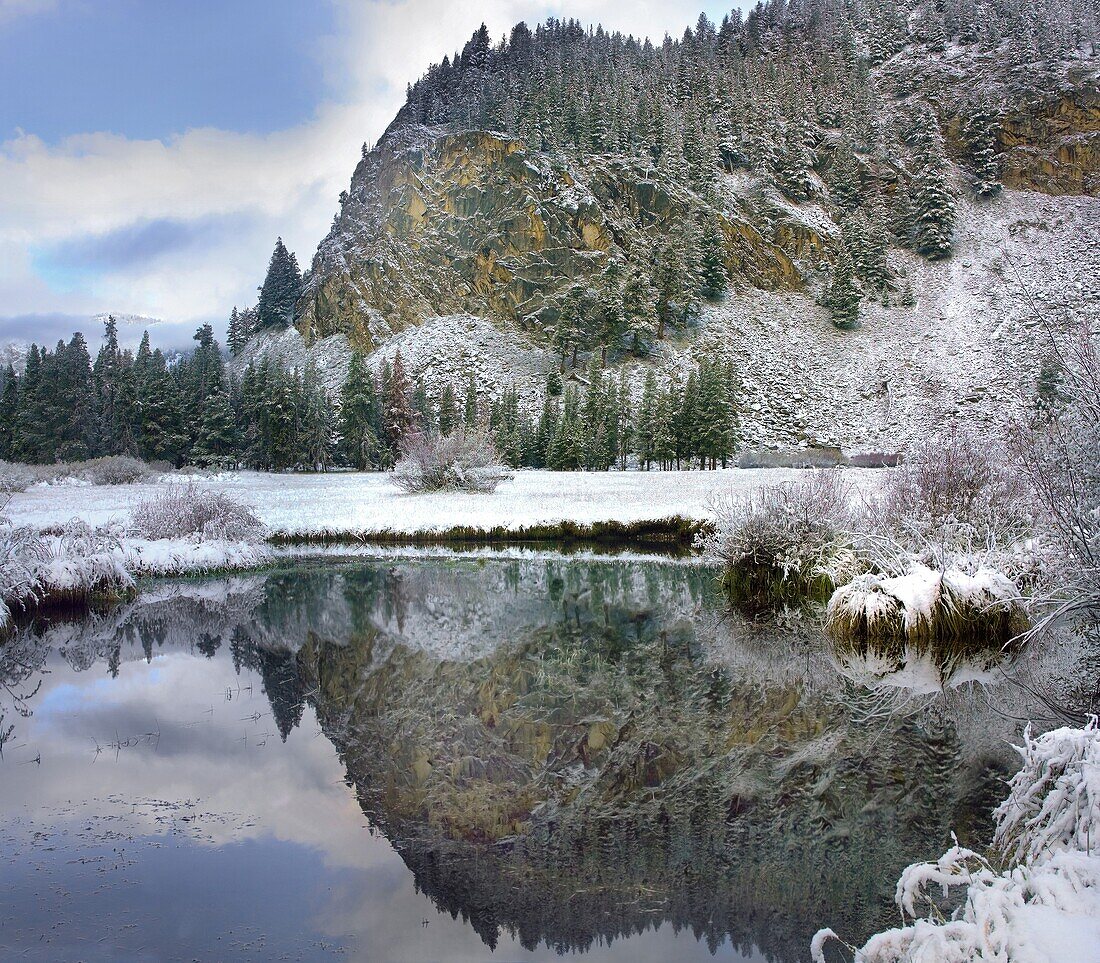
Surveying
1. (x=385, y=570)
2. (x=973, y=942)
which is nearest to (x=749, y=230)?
(x=385, y=570)

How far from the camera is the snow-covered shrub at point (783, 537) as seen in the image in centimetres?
1647

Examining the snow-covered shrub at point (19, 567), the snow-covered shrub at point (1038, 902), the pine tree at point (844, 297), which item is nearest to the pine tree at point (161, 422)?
the snow-covered shrub at point (19, 567)

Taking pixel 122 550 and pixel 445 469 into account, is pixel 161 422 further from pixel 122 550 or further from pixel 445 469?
pixel 122 550

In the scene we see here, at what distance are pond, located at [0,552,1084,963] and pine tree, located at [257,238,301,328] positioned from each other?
109 metres

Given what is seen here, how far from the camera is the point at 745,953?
5.36m

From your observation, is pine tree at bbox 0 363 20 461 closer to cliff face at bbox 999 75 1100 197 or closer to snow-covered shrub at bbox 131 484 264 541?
snow-covered shrub at bbox 131 484 264 541

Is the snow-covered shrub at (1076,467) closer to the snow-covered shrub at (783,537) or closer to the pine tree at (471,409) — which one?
the snow-covered shrub at (783,537)

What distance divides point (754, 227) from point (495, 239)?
35.5 meters

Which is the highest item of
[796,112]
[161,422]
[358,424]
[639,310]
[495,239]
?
[796,112]

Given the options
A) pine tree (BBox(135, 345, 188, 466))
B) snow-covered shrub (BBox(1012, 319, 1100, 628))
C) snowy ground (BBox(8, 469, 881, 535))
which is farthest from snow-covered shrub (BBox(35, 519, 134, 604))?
pine tree (BBox(135, 345, 188, 466))

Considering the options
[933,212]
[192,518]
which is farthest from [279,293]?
[192,518]

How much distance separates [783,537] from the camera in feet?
54.6

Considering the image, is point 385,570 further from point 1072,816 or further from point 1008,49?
point 1008,49

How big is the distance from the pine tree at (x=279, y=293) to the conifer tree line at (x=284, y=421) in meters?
43.7
